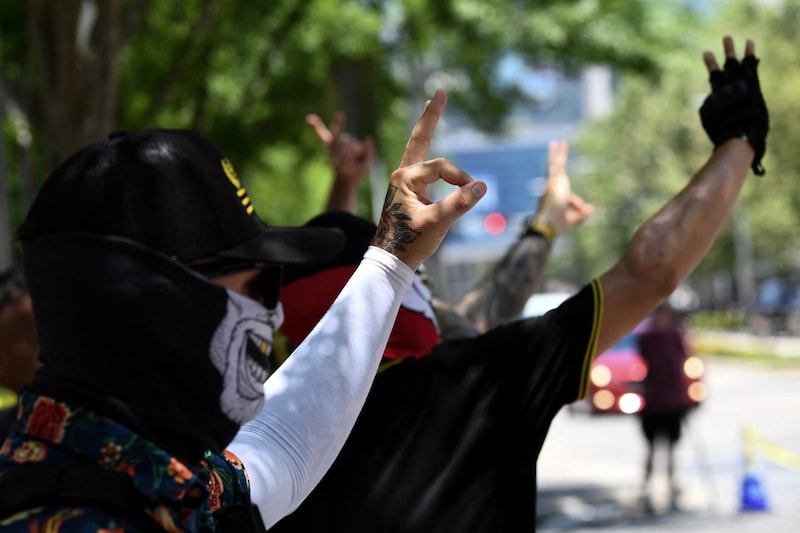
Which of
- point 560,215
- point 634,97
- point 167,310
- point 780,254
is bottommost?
point 167,310

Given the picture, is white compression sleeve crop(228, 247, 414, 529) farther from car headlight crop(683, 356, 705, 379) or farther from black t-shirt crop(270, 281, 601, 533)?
car headlight crop(683, 356, 705, 379)

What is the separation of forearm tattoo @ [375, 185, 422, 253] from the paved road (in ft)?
28.4

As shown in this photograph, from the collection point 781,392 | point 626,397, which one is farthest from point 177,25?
point 781,392

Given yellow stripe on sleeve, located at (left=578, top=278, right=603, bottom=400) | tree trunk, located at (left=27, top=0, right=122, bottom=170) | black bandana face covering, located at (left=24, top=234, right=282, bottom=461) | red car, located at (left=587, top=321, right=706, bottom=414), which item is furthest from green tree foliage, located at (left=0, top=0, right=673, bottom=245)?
black bandana face covering, located at (left=24, top=234, right=282, bottom=461)

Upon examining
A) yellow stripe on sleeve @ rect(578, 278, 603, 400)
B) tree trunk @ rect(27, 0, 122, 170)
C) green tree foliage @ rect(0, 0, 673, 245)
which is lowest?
yellow stripe on sleeve @ rect(578, 278, 603, 400)

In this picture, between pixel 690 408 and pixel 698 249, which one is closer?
pixel 698 249

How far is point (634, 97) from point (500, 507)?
57076 millimetres

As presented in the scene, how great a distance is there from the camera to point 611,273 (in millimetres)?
2500

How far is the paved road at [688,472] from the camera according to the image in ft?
35.8

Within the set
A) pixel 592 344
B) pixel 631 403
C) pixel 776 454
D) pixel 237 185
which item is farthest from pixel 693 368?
pixel 237 185

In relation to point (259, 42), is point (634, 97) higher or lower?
higher

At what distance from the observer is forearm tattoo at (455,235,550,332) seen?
3.37 metres

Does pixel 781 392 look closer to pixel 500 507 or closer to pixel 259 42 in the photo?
pixel 259 42

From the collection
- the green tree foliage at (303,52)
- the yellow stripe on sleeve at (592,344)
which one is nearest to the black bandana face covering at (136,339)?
the yellow stripe on sleeve at (592,344)
